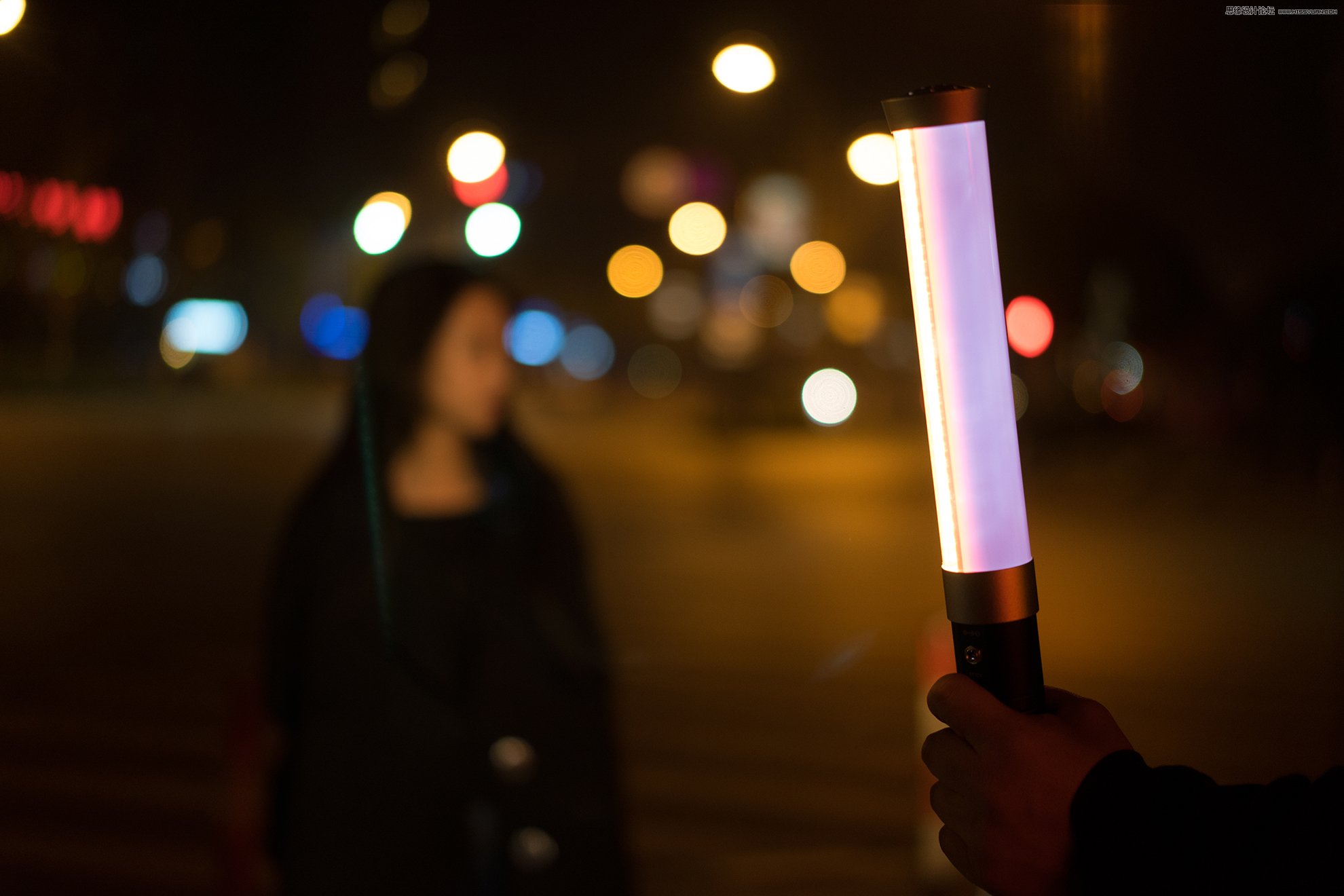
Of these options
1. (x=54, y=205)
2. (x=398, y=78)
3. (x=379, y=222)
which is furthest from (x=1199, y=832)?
(x=379, y=222)

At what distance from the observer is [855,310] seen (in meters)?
24.7

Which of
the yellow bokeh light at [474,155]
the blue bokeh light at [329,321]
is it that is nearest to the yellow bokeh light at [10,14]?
the yellow bokeh light at [474,155]

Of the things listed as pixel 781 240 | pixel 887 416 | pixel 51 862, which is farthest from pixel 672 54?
pixel 887 416

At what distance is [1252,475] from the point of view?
18203mm

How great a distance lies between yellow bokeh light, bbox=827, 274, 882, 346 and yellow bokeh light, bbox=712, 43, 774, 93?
1158 centimetres

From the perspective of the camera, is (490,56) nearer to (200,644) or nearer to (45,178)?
(45,178)

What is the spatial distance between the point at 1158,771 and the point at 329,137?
3.55 m

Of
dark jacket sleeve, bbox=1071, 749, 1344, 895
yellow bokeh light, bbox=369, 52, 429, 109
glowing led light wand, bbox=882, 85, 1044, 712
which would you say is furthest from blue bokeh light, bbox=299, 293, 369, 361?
dark jacket sleeve, bbox=1071, 749, 1344, 895

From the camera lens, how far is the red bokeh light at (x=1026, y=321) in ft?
7.37

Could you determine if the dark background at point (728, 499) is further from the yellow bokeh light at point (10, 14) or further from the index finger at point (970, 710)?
the index finger at point (970, 710)

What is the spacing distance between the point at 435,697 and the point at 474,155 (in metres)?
4.21

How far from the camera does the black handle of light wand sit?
3.48 feet

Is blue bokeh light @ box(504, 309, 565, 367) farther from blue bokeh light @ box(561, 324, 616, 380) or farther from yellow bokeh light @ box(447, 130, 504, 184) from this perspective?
yellow bokeh light @ box(447, 130, 504, 184)

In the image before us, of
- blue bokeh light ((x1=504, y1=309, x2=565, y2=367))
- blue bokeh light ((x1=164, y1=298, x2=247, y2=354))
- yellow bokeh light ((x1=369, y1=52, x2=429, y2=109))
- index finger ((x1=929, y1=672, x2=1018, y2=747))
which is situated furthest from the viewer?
blue bokeh light ((x1=504, y1=309, x2=565, y2=367))
